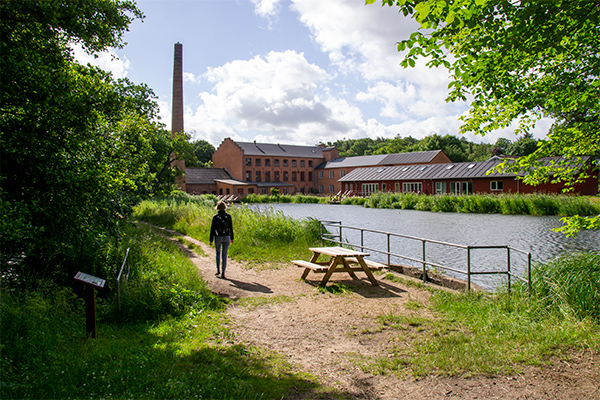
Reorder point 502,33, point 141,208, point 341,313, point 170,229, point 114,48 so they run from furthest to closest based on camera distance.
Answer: point 141,208 < point 170,229 < point 114,48 < point 341,313 < point 502,33

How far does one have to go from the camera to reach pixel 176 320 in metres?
6.52

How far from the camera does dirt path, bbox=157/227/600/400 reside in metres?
4.25

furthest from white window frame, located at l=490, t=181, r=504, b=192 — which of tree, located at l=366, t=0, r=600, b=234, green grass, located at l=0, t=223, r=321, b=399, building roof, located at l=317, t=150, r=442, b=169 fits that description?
green grass, located at l=0, t=223, r=321, b=399

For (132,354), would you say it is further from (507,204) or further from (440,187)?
(440,187)

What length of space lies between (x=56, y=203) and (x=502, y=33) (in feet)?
21.0

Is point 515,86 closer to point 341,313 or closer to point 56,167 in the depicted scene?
point 341,313

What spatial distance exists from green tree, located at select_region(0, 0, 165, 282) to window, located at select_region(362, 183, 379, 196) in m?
50.2

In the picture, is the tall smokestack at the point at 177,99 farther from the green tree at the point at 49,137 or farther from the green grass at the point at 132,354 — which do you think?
the green grass at the point at 132,354

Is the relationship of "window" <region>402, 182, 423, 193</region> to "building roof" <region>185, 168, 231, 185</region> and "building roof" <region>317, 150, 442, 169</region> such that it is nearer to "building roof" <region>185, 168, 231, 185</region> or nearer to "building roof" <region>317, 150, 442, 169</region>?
"building roof" <region>317, 150, 442, 169</region>

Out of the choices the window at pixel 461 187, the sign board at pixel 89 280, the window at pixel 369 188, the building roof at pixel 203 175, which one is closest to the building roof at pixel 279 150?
the building roof at pixel 203 175

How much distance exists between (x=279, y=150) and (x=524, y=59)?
69812mm

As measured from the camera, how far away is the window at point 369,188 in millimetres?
55703

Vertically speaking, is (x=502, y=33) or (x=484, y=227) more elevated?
(x=502, y=33)

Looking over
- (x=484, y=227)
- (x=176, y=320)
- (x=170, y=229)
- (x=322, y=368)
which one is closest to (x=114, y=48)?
(x=176, y=320)
